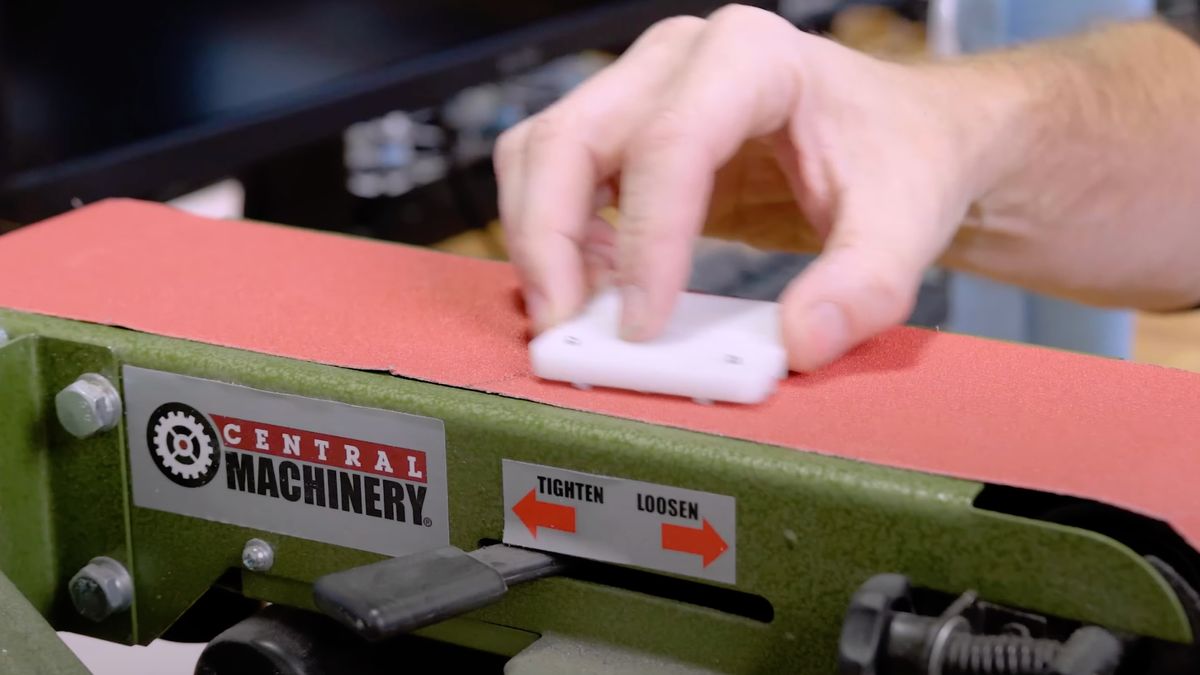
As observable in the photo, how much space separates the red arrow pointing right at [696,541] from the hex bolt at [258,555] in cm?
17

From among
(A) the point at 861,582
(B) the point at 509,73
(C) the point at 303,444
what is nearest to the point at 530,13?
(B) the point at 509,73

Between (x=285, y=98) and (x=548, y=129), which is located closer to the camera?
(x=548, y=129)

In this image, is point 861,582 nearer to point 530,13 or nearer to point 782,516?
point 782,516

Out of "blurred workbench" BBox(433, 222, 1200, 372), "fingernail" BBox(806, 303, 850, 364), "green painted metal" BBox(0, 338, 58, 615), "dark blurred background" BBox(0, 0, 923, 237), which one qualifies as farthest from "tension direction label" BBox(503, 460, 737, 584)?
"blurred workbench" BBox(433, 222, 1200, 372)

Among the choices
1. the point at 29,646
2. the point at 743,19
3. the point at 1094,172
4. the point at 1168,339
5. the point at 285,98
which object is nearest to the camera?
the point at 29,646

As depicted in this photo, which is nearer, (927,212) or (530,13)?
(927,212)

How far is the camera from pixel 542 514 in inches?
19.4

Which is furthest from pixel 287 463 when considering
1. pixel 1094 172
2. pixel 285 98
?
pixel 285 98

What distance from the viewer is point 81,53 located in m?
1.04

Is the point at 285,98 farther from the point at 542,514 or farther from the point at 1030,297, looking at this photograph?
the point at 542,514

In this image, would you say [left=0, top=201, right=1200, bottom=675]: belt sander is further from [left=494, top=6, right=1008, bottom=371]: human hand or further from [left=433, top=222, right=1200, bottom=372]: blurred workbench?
[left=433, top=222, right=1200, bottom=372]: blurred workbench

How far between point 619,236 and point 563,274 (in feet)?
0.10

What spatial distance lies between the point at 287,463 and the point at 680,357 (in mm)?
152

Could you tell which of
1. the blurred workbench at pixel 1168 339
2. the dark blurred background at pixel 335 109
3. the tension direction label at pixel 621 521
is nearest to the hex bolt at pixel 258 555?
the tension direction label at pixel 621 521
